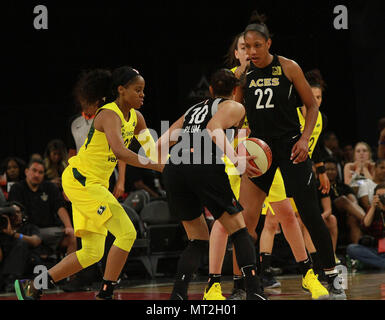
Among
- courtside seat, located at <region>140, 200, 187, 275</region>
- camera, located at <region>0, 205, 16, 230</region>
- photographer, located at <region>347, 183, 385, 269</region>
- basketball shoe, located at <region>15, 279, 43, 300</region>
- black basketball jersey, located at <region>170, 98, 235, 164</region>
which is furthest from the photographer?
courtside seat, located at <region>140, 200, 187, 275</region>

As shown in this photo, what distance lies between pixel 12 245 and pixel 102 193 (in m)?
2.46

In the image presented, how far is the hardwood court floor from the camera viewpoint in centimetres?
489

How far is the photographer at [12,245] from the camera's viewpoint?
21.5 ft

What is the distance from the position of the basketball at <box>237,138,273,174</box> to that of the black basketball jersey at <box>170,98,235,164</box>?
0.18 m

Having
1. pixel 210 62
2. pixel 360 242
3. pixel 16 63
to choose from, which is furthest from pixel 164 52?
pixel 360 242

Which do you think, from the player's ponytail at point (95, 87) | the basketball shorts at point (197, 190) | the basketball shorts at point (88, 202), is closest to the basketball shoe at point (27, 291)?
the basketball shorts at point (88, 202)

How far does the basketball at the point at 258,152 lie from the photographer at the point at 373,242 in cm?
300

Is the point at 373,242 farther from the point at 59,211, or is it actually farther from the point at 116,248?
the point at 116,248

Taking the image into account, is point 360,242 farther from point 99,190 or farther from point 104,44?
point 104,44

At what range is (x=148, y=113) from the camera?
11445 mm

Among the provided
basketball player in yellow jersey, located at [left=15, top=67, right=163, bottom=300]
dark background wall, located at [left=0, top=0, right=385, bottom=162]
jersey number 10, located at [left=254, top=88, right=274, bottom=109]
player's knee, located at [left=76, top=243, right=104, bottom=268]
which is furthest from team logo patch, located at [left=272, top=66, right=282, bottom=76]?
dark background wall, located at [left=0, top=0, right=385, bottom=162]

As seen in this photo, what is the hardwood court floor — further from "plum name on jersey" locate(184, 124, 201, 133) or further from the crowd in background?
"plum name on jersey" locate(184, 124, 201, 133)

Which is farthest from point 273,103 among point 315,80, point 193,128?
point 315,80
